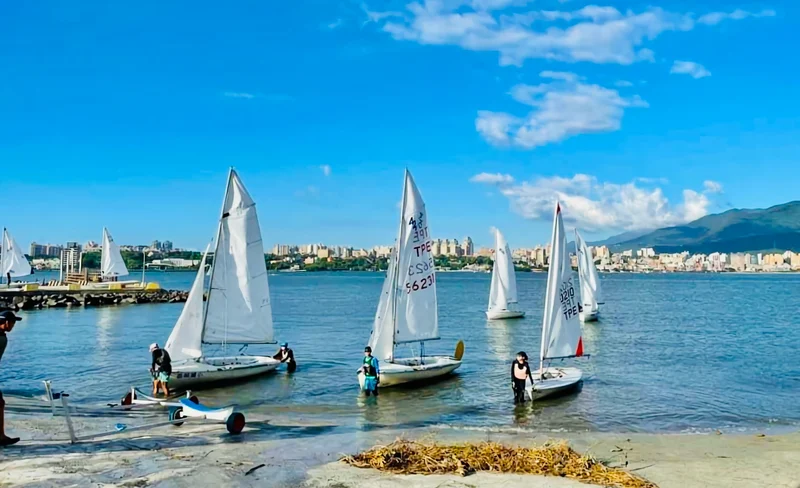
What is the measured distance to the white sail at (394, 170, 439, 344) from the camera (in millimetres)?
25859

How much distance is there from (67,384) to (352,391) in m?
11.8

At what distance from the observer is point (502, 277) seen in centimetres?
5778

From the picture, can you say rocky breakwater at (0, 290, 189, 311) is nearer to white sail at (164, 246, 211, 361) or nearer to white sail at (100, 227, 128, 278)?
white sail at (100, 227, 128, 278)

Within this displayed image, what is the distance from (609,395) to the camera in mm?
24703

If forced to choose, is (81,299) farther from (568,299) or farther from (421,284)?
(568,299)

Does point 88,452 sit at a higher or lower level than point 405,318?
lower

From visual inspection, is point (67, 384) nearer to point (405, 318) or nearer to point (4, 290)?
point (405, 318)

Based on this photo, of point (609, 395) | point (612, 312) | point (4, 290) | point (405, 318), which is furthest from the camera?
point (4, 290)

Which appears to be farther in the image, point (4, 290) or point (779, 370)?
point (4, 290)

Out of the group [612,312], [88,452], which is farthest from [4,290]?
[88,452]

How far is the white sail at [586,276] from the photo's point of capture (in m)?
55.3

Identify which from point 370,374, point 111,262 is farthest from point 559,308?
point 111,262

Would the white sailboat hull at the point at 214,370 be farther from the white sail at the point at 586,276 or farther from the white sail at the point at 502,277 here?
the white sail at the point at 586,276

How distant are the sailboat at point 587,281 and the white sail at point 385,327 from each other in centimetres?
3284
